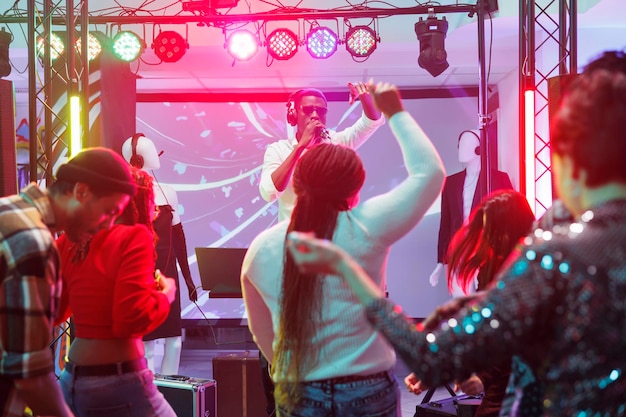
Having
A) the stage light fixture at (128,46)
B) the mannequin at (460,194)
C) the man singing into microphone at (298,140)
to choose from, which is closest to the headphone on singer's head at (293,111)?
the man singing into microphone at (298,140)

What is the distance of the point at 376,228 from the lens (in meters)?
2.02

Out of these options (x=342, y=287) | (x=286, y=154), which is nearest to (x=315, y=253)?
(x=342, y=287)

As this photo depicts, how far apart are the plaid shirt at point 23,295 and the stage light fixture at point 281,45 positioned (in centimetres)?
513

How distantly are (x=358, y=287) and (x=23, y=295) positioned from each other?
0.94 meters

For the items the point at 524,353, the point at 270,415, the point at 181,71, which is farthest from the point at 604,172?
the point at 181,71

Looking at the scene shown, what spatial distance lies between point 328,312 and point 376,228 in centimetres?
27

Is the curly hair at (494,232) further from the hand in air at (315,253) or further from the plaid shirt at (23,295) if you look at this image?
the plaid shirt at (23,295)

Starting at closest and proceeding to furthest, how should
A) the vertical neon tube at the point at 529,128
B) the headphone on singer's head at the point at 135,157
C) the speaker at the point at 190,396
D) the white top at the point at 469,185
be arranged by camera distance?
the speaker at the point at 190,396
the vertical neon tube at the point at 529,128
the headphone on singer's head at the point at 135,157
the white top at the point at 469,185

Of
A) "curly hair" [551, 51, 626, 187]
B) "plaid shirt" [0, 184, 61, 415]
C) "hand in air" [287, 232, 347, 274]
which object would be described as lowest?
"plaid shirt" [0, 184, 61, 415]

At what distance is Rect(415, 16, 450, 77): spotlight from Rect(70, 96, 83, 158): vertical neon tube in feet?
10.6

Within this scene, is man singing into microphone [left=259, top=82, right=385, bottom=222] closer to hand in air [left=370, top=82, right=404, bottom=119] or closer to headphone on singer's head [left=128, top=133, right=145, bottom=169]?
hand in air [left=370, top=82, right=404, bottom=119]

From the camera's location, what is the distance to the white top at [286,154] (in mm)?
3826

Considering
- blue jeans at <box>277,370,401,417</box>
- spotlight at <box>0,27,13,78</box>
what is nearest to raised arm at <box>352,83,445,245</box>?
blue jeans at <box>277,370,401,417</box>

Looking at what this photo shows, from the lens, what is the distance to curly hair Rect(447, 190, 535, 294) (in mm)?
2408
